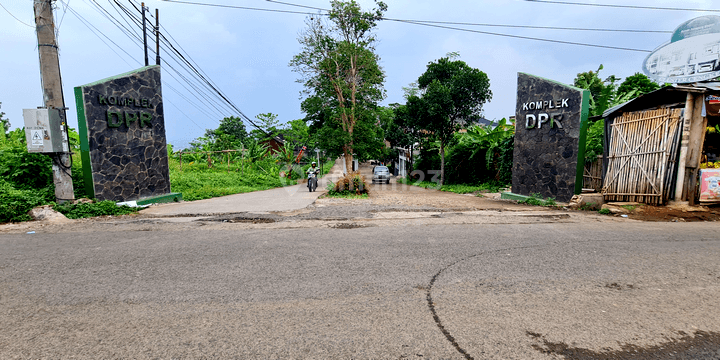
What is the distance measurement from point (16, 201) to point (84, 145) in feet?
7.16

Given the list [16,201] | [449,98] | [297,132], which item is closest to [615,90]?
[449,98]

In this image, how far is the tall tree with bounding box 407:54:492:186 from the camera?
2223cm

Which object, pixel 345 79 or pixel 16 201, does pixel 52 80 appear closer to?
pixel 16 201

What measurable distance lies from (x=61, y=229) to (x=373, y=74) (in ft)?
60.4

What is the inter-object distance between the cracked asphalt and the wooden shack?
3.02 metres

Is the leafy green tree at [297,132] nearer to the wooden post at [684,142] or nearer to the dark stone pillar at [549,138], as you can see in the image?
the dark stone pillar at [549,138]

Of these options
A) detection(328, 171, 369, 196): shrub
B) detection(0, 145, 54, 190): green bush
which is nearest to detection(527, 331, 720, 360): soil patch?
detection(328, 171, 369, 196): shrub

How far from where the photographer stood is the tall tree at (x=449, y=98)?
22234 millimetres

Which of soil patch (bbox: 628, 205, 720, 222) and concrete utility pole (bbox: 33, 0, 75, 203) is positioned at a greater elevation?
concrete utility pole (bbox: 33, 0, 75, 203)

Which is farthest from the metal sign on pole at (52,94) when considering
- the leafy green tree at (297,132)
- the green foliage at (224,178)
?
the leafy green tree at (297,132)

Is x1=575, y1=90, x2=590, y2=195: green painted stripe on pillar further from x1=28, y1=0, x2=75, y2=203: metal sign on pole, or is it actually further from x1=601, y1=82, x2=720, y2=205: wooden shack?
x1=28, y1=0, x2=75, y2=203: metal sign on pole

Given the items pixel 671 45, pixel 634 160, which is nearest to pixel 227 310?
pixel 634 160

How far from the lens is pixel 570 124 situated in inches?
427

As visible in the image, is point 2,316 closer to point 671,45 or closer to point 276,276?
point 276,276
